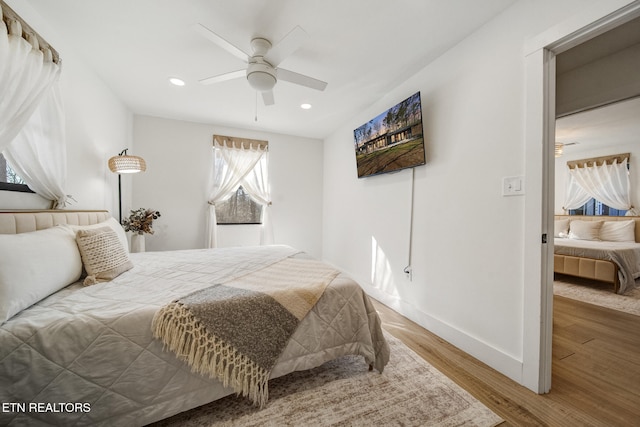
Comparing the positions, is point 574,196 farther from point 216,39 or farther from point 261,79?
point 216,39

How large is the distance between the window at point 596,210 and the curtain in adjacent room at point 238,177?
6.71 metres

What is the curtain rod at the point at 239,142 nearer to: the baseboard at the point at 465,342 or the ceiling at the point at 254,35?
the ceiling at the point at 254,35

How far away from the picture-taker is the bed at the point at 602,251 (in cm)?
323

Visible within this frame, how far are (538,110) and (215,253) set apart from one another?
2.91 m

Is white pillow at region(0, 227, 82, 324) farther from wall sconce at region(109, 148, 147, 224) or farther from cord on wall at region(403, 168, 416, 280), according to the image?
cord on wall at region(403, 168, 416, 280)

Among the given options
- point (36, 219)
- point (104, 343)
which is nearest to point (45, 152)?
point (36, 219)

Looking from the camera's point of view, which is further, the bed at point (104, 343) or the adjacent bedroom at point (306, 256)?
the adjacent bedroom at point (306, 256)

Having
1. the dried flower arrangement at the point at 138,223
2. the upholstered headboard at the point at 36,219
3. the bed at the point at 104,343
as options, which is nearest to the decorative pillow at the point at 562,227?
the bed at the point at 104,343

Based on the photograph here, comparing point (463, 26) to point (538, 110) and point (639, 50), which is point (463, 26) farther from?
point (639, 50)

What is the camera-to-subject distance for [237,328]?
1.22 meters

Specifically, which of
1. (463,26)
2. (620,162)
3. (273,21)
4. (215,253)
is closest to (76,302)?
(215,253)

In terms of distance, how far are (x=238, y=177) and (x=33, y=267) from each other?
2890mm

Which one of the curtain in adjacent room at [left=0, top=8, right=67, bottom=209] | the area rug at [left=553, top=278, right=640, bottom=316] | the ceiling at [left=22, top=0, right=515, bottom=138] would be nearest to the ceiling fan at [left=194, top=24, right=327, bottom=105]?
the ceiling at [left=22, top=0, right=515, bottom=138]

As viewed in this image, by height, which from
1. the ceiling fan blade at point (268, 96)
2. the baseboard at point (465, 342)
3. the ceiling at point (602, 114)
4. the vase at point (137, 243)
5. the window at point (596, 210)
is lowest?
the baseboard at point (465, 342)
